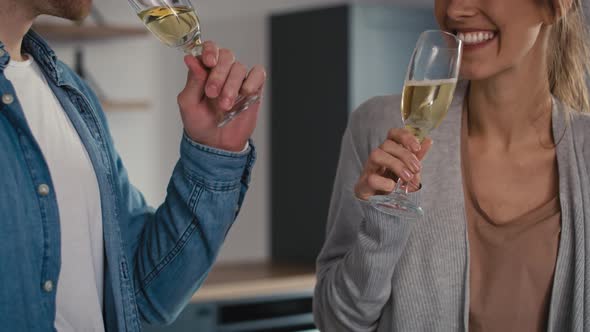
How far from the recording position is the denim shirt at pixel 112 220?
4.62 feet

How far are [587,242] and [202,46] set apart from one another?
77 centimetres

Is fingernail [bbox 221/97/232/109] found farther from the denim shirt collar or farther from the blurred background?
the blurred background

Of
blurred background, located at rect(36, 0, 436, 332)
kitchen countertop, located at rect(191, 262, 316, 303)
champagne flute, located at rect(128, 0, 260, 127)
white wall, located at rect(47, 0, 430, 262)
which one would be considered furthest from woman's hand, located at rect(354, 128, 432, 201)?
white wall, located at rect(47, 0, 430, 262)

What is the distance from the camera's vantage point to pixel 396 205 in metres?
1.52

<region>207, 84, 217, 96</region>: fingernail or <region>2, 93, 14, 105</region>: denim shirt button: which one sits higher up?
<region>207, 84, 217, 96</region>: fingernail

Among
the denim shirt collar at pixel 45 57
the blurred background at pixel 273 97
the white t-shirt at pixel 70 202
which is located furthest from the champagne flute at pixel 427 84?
the blurred background at pixel 273 97

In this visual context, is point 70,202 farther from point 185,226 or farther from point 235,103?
point 235,103

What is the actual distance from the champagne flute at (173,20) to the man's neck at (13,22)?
0.83 feet

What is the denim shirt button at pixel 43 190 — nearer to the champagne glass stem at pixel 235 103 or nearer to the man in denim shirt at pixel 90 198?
the man in denim shirt at pixel 90 198

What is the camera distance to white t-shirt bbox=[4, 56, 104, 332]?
1.47 m

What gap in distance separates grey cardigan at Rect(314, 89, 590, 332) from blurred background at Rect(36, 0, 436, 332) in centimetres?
215

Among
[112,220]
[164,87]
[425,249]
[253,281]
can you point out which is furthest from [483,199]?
[164,87]

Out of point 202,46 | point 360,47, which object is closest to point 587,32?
point 202,46

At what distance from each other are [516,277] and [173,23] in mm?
777
